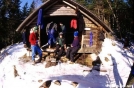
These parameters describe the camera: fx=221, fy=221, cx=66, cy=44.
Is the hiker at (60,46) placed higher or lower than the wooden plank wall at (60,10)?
lower

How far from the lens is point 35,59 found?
13883 mm

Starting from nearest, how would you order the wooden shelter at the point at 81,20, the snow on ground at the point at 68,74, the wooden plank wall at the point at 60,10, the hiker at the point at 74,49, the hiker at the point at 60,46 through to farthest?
the snow on ground at the point at 68,74
the hiker at the point at 74,49
the hiker at the point at 60,46
the wooden shelter at the point at 81,20
the wooden plank wall at the point at 60,10

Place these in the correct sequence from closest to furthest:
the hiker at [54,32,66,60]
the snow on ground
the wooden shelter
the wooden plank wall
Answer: the snow on ground → the hiker at [54,32,66,60] → the wooden shelter → the wooden plank wall

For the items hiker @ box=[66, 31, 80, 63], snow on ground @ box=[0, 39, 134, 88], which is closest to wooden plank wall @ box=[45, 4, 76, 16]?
hiker @ box=[66, 31, 80, 63]

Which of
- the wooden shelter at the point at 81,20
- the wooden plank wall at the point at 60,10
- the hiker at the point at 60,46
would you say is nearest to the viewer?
the hiker at the point at 60,46

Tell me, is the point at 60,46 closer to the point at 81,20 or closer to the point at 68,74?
the point at 81,20

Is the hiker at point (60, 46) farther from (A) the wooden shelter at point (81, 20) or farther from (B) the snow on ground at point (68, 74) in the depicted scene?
(A) the wooden shelter at point (81, 20)

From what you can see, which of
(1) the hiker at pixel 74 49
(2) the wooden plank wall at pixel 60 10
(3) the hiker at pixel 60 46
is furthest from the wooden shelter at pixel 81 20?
(3) the hiker at pixel 60 46

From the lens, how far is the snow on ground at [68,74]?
10578 millimetres

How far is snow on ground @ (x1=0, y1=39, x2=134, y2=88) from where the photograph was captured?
10.6 meters

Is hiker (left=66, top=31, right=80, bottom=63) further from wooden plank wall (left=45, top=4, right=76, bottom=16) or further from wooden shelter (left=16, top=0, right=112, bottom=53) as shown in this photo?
wooden plank wall (left=45, top=4, right=76, bottom=16)

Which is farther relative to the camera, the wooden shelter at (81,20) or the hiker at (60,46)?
the wooden shelter at (81,20)

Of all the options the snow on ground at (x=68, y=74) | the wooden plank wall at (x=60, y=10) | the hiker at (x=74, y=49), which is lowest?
the snow on ground at (x=68, y=74)

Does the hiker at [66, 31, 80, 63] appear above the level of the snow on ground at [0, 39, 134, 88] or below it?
above
